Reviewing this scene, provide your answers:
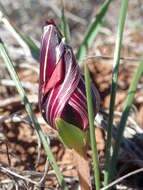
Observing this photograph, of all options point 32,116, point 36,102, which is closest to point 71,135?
point 32,116

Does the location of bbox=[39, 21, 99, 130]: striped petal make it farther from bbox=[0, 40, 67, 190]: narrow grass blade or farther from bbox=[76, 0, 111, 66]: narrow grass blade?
bbox=[76, 0, 111, 66]: narrow grass blade

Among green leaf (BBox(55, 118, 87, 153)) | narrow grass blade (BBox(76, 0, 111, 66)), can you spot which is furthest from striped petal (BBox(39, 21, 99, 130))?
narrow grass blade (BBox(76, 0, 111, 66))

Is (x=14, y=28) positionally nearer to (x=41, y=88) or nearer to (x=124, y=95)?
(x=41, y=88)

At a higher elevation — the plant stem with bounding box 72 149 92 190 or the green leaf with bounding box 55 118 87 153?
the green leaf with bounding box 55 118 87 153

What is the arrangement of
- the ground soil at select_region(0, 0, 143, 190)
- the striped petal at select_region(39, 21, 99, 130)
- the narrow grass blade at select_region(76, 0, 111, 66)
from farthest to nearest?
the narrow grass blade at select_region(76, 0, 111, 66) < the ground soil at select_region(0, 0, 143, 190) < the striped petal at select_region(39, 21, 99, 130)

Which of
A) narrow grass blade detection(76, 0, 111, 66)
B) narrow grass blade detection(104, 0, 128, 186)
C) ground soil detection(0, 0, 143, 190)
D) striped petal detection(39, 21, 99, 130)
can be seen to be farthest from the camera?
narrow grass blade detection(76, 0, 111, 66)

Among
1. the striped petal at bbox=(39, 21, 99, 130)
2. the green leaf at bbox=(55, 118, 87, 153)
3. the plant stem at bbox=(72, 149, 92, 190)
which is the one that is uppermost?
the striped petal at bbox=(39, 21, 99, 130)

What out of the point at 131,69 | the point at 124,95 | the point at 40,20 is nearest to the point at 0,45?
the point at 124,95

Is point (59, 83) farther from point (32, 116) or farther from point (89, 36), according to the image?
point (89, 36)

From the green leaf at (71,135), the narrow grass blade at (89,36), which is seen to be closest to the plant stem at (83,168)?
the green leaf at (71,135)
